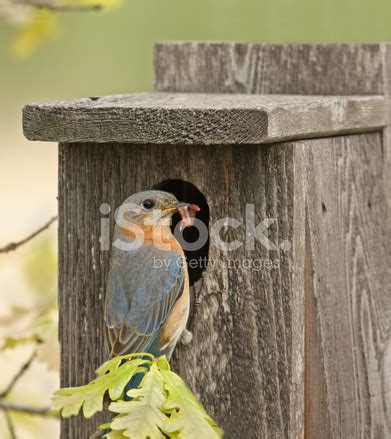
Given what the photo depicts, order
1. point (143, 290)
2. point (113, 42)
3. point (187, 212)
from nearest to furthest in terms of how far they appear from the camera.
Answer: point (143, 290)
point (187, 212)
point (113, 42)

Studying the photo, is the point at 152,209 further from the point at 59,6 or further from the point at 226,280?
the point at 59,6

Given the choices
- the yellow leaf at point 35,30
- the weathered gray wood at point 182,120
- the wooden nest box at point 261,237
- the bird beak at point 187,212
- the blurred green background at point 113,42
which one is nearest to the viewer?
the weathered gray wood at point 182,120

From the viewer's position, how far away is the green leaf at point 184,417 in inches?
104

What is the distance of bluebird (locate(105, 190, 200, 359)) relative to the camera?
10.9 feet

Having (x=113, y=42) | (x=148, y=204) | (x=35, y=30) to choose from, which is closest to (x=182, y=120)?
(x=148, y=204)

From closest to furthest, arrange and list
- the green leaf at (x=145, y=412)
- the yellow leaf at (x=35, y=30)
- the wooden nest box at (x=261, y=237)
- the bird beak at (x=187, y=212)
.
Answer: the green leaf at (x=145, y=412) → the wooden nest box at (x=261, y=237) → the bird beak at (x=187, y=212) → the yellow leaf at (x=35, y=30)

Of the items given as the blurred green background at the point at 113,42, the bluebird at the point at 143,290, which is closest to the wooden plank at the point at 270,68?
the bluebird at the point at 143,290

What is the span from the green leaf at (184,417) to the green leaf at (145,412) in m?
0.02

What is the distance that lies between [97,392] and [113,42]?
237 inches

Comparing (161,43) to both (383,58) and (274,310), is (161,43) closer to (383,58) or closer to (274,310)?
(383,58)

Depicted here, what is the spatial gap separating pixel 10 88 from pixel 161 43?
5.06 m

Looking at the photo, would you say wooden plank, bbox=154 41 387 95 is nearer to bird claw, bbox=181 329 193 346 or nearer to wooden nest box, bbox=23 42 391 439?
wooden nest box, bbox=23 42 391 439

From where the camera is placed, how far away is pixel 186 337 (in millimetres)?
3428

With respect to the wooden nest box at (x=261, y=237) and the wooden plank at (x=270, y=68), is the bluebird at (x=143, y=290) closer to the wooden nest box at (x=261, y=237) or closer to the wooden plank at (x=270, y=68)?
the wooden nest box at (x=261, y=237)
